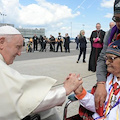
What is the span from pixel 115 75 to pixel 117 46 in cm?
30

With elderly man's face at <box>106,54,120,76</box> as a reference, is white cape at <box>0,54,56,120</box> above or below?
below

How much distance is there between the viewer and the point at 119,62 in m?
1.63

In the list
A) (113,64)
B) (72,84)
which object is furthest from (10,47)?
(113,64)

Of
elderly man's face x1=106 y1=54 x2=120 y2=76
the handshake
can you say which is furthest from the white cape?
elderly man's face x1=106 y1=54 x2=120 y2=76

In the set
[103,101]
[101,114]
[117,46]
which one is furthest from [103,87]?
[117,46]

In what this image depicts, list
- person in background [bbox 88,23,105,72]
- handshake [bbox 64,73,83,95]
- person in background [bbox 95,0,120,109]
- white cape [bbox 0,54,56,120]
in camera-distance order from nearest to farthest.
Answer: white cape [bbox 0,54,56,120]
handshake [bbox 64,73,83,95]
person in background [bbox 95,0,120,109]
person in background [bbox 88,23,105,72]

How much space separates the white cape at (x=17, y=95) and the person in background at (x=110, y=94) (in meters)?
0.65

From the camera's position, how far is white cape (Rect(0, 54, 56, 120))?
1.13 m

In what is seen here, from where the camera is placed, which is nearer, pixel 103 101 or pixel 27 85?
pixel 27 85

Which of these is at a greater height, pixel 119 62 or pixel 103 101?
pixel 119 62

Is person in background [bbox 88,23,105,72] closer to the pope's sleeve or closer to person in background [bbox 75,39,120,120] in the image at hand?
person in background [bbox 75,39,120,120]

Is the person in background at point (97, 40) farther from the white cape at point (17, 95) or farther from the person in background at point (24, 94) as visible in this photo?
the white cape at point (17, 95)

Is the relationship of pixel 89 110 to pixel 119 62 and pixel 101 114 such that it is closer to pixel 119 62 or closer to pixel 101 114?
pixel 101 114

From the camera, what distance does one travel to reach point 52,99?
4.10 ft
